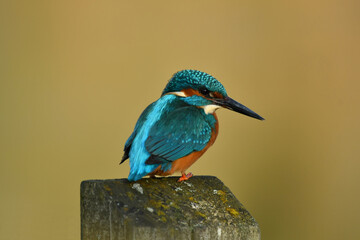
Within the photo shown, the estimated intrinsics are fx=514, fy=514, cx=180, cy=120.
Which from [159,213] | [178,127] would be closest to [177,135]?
[178,127]

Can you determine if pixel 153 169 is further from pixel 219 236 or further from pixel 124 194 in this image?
pixel 219 236

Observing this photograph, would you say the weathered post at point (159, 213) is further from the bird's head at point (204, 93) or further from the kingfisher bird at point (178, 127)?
the bird's head at point (204, 93)

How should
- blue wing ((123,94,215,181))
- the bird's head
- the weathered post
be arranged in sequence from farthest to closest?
the bird's head → blue wing ((123,94,215,181)) → the weathered post

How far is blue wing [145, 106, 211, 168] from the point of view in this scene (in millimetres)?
2135

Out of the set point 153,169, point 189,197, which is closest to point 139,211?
point 189,197

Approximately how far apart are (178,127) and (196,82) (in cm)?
31

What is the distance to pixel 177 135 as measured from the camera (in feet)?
7.29

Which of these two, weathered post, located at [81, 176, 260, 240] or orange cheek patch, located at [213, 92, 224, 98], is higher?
orange cheek patch, located at [213, 92, 224, 98]

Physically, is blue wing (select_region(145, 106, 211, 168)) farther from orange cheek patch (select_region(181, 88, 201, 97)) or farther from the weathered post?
the weathered post

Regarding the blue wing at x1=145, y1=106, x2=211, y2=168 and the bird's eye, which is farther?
the bird's eye

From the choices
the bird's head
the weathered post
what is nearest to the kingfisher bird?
the bird's head

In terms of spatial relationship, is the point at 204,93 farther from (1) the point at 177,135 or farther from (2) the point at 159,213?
(2) the point at 159,213

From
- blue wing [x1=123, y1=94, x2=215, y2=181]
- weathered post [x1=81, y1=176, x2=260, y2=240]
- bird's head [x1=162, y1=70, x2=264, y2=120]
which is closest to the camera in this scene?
weathered post [x1=81, y1=176, x2=260, y2=240]

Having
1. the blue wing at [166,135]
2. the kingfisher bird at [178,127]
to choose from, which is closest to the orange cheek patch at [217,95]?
the kingfisher bird at [178,127]
